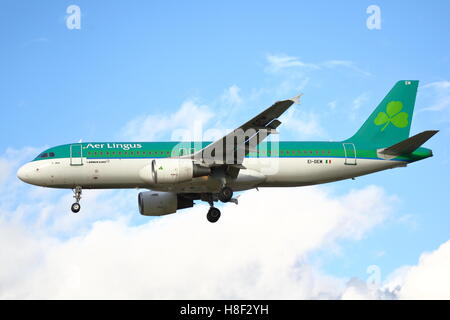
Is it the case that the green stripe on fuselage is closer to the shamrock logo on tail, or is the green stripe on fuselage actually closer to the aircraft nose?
the aircraft nose

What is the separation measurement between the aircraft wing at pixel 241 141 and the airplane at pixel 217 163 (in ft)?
0.17

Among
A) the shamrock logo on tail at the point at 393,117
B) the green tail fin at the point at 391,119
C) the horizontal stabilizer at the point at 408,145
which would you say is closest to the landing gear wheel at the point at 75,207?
the green tail fin at the point at 391,119

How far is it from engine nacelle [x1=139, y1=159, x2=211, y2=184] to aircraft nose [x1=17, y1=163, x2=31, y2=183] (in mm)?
6819

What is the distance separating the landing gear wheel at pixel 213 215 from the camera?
147ft

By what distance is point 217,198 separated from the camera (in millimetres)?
45688

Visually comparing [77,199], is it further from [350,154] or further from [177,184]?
[350,154]

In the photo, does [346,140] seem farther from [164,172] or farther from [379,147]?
[164,172]

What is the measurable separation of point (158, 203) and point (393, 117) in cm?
1563

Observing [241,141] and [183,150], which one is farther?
[183,150]

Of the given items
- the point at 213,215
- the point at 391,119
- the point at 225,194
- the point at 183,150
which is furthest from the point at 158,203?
the point at 391,119

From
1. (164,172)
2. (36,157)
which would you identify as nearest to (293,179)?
(164,172)

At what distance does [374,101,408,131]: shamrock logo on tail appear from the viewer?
4712 centimetres

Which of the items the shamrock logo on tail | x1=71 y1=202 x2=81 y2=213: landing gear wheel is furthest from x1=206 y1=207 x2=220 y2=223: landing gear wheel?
the shamrock logo on tail

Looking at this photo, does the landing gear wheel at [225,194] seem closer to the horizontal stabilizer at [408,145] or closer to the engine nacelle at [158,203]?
the engine nacelle at [158,203]
